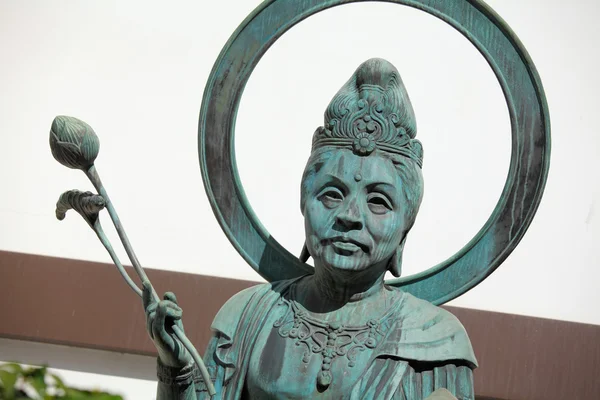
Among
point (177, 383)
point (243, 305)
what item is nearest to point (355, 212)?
point (243, 305)

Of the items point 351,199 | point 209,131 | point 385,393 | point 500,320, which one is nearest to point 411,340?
point 385,393

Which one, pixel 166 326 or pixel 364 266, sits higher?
pixel 364 266

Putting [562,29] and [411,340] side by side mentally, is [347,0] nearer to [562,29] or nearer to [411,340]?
[411,340]

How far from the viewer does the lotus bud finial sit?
2.02m

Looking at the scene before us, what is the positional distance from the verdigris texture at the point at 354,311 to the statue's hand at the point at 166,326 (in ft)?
0.10

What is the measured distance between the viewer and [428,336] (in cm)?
229

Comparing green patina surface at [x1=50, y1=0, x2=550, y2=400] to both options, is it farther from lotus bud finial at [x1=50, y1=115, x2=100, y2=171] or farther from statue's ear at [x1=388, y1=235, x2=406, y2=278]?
lotus bud finial at [x1=50, y1=115, x2=100, y2=171]

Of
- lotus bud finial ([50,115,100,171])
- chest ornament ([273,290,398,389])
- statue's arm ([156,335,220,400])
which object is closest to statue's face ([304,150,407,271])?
chest ornament ([273,290,398,389])

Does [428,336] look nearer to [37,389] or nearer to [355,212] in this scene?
[355,212]

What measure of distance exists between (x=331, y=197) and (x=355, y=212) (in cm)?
6

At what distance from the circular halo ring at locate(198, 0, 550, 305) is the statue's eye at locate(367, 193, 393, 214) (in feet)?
0.67

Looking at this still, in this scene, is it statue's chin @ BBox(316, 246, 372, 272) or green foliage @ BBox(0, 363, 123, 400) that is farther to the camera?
statue's chin @ BBox(316, 246, 372, 272)

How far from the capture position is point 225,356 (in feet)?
7.61

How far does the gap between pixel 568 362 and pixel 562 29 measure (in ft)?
3.00
